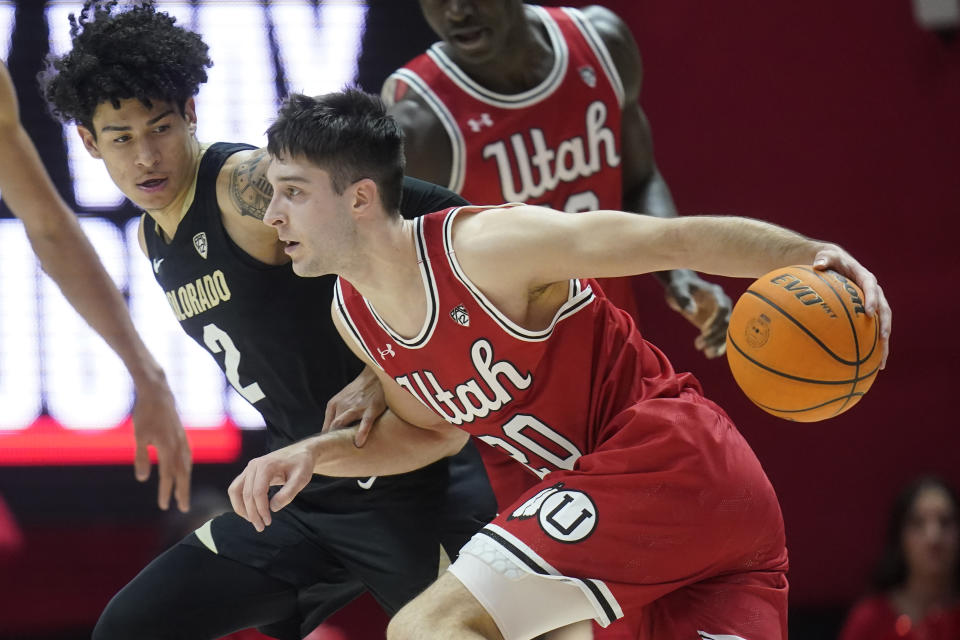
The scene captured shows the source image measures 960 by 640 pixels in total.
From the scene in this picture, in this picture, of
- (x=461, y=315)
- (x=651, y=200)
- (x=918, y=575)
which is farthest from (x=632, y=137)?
(x=918, y=575)

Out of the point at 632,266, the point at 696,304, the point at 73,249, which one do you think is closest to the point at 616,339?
the point at 632,266

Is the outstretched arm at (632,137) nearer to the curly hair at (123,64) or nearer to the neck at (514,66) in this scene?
the neck at (514,66)

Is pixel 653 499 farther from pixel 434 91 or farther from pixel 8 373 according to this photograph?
pixel 8 373

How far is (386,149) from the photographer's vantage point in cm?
311

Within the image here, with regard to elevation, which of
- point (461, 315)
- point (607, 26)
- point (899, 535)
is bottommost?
point (899, 535)

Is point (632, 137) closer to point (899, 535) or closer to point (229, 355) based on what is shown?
point (229, 355)

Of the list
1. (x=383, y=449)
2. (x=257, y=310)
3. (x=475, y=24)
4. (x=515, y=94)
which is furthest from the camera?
(x=515, y=94)

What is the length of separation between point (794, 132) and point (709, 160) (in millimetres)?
436

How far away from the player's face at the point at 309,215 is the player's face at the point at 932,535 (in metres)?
3.87

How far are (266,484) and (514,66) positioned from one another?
2.14m

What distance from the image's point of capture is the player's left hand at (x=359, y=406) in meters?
3.29

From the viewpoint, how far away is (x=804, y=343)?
2.69 m

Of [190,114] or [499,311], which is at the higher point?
[190,114]

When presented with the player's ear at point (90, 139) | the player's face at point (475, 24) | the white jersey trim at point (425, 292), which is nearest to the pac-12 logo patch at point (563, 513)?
the white jersey trim at point (425, 292)
